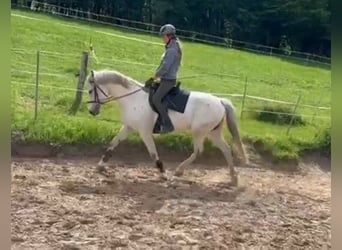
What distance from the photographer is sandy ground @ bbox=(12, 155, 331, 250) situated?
3.34 m

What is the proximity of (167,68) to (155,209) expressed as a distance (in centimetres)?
122

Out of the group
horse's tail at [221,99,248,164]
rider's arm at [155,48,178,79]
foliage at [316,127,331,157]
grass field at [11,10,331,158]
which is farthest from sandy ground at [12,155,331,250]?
foliage at [316,127,331,157]

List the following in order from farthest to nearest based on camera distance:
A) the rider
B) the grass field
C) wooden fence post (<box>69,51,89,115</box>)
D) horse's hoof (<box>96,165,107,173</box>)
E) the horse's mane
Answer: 1. wooden fence post (<box>69,51,89,115</box>)
2. the grass field
3. horse's hoof (<box>96,165,107,173</box>)
4. the horse's mane
5. the rider

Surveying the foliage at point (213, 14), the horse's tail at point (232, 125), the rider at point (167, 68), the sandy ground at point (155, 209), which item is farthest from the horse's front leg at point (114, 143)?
the foliage at point (213, 14)

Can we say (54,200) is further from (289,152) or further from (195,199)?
(289,152)

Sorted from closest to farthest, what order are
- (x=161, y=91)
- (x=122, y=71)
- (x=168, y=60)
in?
(x=168, y=60)
(x=161, y=91)
(x=122, y=71)

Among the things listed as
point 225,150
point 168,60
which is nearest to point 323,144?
point 225,150

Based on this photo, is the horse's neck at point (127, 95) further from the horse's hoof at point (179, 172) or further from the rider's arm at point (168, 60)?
the horse's hoof at point (179, 172)

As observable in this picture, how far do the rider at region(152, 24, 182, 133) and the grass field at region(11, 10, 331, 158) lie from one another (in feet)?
3.75

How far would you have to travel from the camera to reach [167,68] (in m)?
4.67

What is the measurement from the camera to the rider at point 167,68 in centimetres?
462

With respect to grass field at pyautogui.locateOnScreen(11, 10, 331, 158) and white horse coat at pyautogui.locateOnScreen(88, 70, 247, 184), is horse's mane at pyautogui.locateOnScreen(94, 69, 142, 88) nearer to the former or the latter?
white horse coat at pyautogui.locateOnScreen(88, 70, 247, 184)

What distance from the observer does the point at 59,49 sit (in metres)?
11.9

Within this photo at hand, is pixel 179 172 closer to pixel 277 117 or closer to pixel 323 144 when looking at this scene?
pixel 323 144
